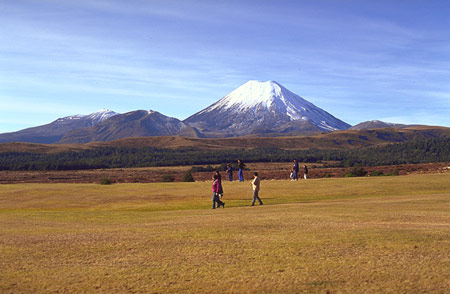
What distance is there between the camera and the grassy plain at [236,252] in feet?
39.5

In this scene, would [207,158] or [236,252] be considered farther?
[207,158]

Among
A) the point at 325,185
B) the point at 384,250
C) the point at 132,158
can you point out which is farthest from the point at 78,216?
the point at 132,158

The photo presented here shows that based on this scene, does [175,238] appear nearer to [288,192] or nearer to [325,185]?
[288,192]

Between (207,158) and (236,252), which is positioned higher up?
(207,158)

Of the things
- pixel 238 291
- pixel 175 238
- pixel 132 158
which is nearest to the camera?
pixel 238 291

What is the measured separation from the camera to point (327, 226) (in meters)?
20.0

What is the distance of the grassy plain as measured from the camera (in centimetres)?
1205

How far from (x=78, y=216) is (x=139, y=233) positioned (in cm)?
960

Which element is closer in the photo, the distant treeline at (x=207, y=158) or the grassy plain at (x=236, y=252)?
the grassy plain at (x=236, y=252)

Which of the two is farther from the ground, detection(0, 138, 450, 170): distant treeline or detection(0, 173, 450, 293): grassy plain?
detection(0, 138, 450, 170): distant treeline

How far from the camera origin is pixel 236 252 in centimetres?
1535

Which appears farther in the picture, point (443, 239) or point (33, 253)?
point (443, 239)

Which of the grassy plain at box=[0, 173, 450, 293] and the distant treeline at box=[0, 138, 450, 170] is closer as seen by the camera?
the grassy plain at box=[0, 173, 450, 293]

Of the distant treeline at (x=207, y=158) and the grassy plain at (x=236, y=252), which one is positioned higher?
the distant treeline at (x=207, y=158)
